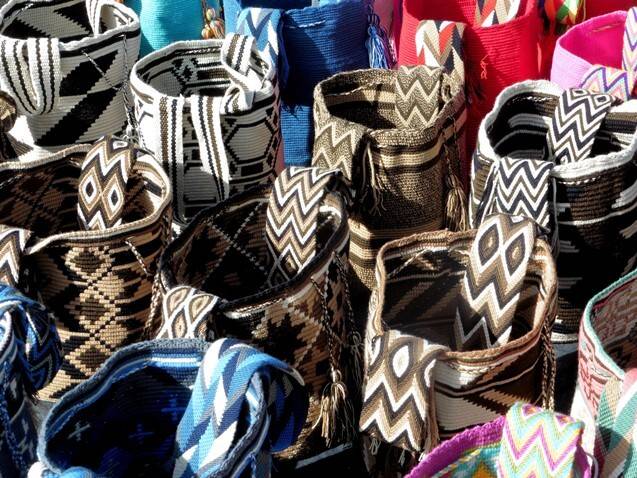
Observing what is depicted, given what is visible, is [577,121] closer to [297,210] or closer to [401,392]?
[297,210]

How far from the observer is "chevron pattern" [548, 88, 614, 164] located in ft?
4.47

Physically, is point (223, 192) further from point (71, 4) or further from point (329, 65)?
point (71, 4)

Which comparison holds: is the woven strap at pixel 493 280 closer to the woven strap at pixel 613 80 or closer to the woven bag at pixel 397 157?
the woven bag at pixel 397 157

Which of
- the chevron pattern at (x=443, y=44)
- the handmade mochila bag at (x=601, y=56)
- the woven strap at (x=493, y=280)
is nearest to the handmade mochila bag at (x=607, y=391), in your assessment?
the woven strap at (x=493, y=280)

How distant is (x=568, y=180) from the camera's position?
123cm

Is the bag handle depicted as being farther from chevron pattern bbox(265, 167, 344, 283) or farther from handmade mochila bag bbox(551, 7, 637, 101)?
handmade mochila bag bbox(551, 7, 637, 101)

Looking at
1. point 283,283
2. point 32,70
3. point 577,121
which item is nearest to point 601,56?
point 577,121

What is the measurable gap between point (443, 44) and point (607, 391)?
0.88m

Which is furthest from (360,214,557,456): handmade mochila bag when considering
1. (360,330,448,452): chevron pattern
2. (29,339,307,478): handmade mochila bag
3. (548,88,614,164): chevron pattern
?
(548,88,614,164): chevron pattern

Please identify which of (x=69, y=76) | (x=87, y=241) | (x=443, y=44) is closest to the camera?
(x=87, y=241)

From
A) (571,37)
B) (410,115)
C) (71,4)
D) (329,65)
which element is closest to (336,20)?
(329,65)

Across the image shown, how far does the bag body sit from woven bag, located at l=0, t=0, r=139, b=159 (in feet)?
0.83

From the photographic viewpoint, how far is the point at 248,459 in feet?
2.77

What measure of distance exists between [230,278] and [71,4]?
2.62ft
